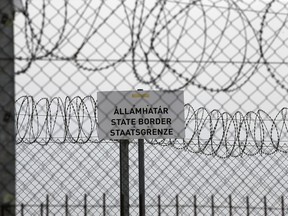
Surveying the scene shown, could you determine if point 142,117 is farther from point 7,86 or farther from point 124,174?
point 7,86

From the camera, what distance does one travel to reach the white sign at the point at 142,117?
6.00 meters

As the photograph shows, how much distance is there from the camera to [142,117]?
6047 millimetres

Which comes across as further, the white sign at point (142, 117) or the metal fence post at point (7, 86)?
the white sign at point (142, 117)

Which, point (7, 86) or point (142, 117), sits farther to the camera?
point (142, 117)

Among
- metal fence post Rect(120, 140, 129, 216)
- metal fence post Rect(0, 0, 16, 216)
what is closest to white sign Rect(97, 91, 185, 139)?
metal fence post Rect(120, 140, 129, 216)

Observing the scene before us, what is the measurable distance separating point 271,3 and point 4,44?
1796 millimetres

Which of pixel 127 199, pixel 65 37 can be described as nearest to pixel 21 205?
pixel 127 199

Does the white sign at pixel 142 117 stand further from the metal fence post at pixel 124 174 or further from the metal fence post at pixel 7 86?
the metal fence post at pixel 7 86

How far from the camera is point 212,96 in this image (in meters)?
4.39

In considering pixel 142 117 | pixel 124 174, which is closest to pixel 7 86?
pixel 142 117

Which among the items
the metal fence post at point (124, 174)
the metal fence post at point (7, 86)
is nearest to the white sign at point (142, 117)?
A: the metal fence post at point (124, 174)

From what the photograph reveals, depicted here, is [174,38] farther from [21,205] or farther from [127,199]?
[21,205]

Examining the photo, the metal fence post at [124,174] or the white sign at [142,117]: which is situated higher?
the white sign at [142,117]

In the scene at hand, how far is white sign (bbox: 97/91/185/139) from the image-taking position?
6.00m
